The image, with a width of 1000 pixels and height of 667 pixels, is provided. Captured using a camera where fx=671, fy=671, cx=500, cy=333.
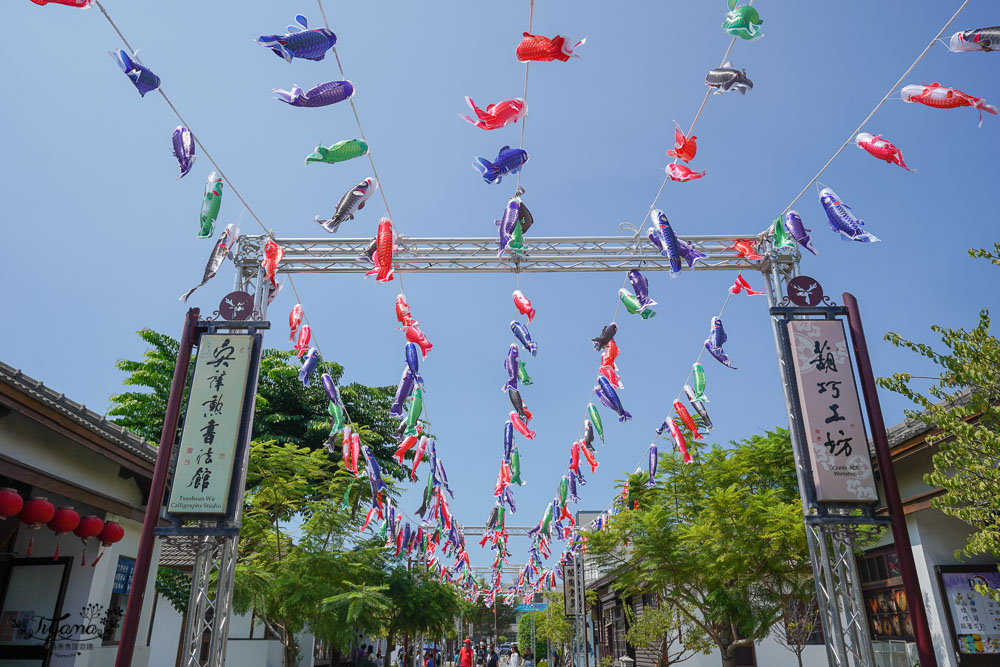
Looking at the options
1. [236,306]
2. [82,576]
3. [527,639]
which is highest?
[236,306]

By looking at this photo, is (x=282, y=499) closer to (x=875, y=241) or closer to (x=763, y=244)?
(x=763, y=244)

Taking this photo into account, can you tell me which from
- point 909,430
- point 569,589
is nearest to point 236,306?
point 909,430

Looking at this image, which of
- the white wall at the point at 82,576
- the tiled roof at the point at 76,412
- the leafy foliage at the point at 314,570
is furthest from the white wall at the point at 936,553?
the white wall at the point at 82,576

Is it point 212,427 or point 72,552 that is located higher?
point 212,427

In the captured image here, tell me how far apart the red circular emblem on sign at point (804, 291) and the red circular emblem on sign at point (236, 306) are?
22.1 ft

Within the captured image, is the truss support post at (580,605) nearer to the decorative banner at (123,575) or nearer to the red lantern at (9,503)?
the decorative banner at (123,575)

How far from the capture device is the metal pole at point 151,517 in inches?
256

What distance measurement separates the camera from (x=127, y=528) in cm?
1002

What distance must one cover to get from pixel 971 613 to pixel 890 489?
401 centimetres

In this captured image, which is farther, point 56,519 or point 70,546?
point 70,546

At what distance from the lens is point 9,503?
7180mm

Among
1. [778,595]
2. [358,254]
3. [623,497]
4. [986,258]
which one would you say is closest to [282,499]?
[358,254]

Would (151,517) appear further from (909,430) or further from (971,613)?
(971,613)

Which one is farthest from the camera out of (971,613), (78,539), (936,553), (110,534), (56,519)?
(936,553)
